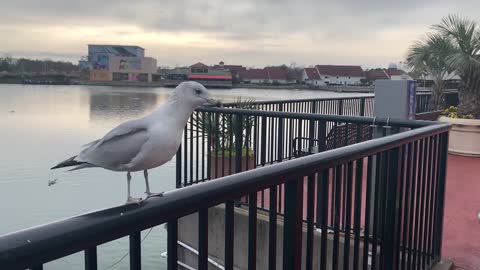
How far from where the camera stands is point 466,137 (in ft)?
29.5

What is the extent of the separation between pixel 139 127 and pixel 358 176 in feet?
3.89

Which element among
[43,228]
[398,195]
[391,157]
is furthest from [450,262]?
[43,228]

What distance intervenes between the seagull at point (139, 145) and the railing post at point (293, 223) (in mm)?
480

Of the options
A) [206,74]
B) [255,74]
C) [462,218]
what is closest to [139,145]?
[462,218]

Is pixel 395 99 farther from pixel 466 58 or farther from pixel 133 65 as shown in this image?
pixel 133 65

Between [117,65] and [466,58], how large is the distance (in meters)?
92.5

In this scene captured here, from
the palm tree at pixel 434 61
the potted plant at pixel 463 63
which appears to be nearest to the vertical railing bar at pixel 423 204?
the potted plant at pixel 463 63

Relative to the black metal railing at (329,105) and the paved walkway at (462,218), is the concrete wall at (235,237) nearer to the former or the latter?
the paved walkway at (462,218)

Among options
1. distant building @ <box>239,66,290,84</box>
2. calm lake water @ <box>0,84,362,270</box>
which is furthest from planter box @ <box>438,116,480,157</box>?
distant building @ <box>239,66,290,84</box>

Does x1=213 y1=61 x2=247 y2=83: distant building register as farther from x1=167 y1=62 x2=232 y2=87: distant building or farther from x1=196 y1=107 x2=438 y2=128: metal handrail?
x1=196 y1=107 x2=438 y2=128: metal handrail

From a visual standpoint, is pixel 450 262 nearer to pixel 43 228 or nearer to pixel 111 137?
pixel 111 137

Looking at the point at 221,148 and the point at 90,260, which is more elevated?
the point at 90,260

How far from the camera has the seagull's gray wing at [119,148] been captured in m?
1.72


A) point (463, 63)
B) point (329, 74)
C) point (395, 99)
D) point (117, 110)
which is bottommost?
point (117, 110)
